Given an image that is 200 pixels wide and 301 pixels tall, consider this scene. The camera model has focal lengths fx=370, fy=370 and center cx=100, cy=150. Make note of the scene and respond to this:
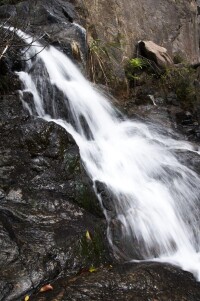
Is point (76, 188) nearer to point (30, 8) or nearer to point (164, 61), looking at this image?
point (30, 8)

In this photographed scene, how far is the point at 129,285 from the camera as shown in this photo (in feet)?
11.2

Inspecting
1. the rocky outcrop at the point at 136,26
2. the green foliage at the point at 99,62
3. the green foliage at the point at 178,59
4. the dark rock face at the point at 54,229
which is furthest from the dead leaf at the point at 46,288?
the green foliage at the point at 178,59

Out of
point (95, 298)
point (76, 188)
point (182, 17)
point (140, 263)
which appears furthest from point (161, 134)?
point (182, 17)

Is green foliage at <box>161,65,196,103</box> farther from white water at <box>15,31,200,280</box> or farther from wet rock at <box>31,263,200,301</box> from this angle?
wet rock at <box>31,263,200,301</box>

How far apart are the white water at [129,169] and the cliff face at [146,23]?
351cm

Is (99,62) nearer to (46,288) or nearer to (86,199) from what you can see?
(86,199)

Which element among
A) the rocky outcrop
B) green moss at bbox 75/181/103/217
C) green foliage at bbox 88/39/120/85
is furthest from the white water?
the rocky outcrop

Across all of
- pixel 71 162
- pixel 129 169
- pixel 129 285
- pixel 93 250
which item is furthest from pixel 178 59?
pixel 129 285

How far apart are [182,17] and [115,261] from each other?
13717mm

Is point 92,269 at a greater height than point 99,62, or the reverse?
point 99,62

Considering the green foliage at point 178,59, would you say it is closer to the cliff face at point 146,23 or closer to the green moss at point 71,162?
the cliff face at point 146,23

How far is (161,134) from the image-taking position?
825cm

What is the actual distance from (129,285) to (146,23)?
11.6 meters

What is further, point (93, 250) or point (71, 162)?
point (71, 162)
